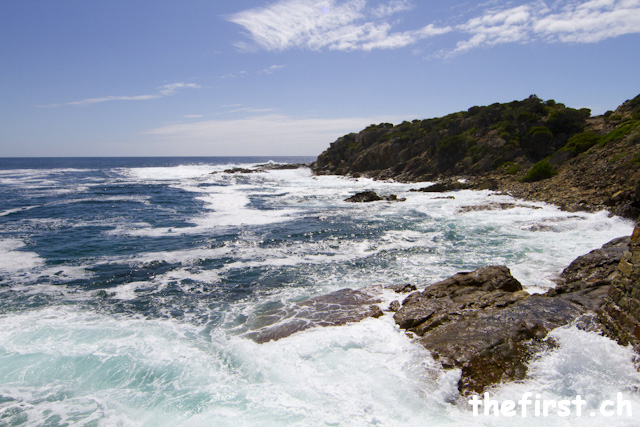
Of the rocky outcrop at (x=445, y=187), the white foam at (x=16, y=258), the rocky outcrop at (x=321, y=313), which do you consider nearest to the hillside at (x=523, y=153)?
the rocky outcrop at (x=445, y=187)

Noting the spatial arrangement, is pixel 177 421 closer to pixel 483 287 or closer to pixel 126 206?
pixel 483 287

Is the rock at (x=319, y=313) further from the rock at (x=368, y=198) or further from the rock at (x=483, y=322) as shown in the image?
the rock at (x=368, y=198)

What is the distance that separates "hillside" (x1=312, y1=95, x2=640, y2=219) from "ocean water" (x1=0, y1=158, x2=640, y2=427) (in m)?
4.30

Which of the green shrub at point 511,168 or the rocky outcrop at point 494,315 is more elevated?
the green shrub at point 511,168

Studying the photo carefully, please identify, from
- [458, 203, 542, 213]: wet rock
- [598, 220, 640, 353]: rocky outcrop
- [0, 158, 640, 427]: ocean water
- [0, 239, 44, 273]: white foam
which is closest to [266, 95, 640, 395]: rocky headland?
[598, 220, 640, 353]: rocky outcrop

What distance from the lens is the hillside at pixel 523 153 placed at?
24.7 meters

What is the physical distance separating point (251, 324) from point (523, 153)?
135ft

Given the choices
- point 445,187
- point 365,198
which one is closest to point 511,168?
point 445,187

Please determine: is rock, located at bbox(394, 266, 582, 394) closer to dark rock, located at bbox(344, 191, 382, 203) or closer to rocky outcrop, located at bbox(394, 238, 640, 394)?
rocky outcrop, located at bbox(394, 238, 640, 394)

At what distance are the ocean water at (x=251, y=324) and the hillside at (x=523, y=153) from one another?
169 inches

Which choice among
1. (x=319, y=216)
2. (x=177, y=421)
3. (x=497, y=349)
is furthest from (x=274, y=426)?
(x=319, y=216)

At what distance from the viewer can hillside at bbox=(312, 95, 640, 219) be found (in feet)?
81.1

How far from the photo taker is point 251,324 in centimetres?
1063

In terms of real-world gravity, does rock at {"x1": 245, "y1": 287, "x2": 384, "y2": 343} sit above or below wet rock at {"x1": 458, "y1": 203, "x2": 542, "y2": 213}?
below
